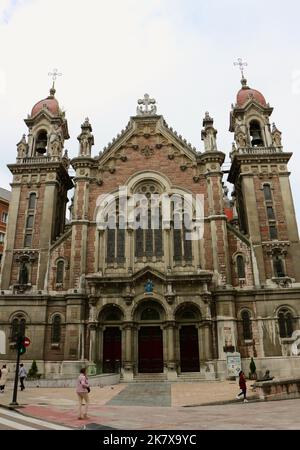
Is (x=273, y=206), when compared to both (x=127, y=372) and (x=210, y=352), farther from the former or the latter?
(x=127, y=372)

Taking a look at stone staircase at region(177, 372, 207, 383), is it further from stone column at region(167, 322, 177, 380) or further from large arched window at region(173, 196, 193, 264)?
large arched window at region(173, 196, 193, 264)

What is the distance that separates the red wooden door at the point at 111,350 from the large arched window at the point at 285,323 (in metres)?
12.4

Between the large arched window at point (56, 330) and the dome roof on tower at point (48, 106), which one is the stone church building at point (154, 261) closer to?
the large arched window at point (56, 330)

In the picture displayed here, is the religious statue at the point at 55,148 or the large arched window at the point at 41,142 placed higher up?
the large arched window at the point at 41,142

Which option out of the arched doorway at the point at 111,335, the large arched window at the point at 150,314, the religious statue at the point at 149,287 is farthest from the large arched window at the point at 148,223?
the arched doorway at the point at 111,335

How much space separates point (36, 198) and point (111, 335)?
13.9m

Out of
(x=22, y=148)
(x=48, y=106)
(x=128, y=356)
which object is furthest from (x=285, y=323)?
(x=48, y=106)

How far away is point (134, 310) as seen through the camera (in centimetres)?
2908

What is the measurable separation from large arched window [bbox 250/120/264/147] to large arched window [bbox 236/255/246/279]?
40.5ft

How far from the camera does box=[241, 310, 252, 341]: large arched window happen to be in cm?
2908

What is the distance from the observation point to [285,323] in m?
29.1

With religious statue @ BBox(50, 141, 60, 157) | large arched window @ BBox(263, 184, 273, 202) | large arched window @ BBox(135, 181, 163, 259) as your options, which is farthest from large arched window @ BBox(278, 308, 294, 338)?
religious statue @ BBox(50, 141, 60, 157)

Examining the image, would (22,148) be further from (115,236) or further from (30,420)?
(30,420)

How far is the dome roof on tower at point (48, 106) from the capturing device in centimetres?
3902
